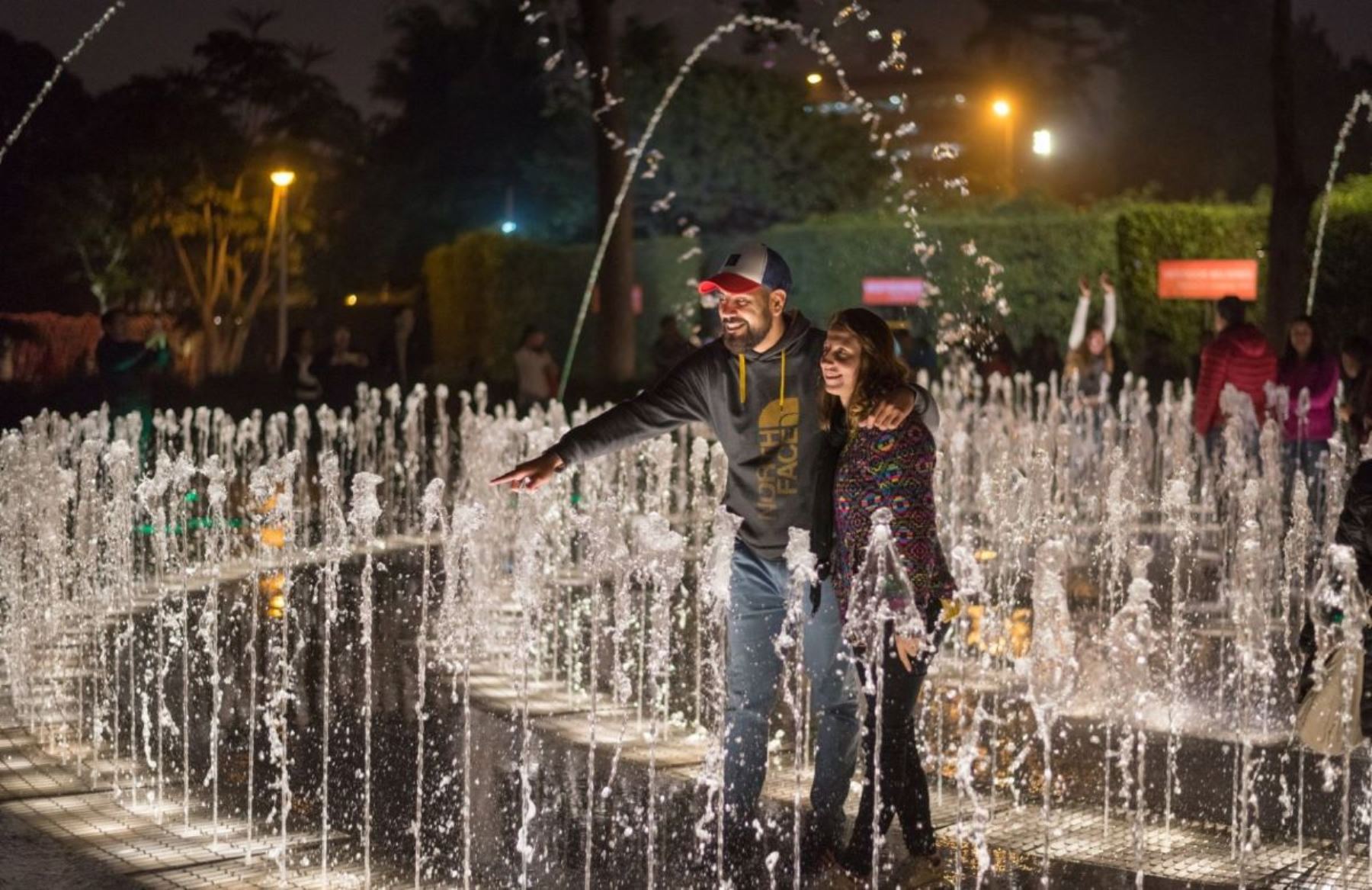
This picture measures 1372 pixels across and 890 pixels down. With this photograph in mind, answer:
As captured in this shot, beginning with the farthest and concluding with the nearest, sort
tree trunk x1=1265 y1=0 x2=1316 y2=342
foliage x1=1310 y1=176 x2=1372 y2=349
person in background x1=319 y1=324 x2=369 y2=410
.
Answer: foliage x1=1310 y1=176 x2=1372 y2=349 → tree trunk x1=1265 y1=0 x2=1316 y2=342 → person in background x1=319 y1=324 x2=369 y2=410

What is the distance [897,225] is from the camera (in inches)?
1388

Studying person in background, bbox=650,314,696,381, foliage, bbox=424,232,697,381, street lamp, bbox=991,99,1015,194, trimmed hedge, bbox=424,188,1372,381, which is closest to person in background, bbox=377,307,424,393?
person in background, bbox=650,314,696,381

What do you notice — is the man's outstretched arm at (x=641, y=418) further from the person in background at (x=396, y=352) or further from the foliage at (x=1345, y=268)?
the foliage at (x=1345, y=268)

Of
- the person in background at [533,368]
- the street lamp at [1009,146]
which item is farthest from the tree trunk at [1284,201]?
the street lamp at [1009,146]

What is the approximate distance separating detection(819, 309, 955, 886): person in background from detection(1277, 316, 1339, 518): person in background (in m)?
7.91

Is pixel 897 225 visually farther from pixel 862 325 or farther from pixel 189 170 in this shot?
pixel 862 325

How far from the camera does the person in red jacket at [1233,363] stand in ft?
41.3

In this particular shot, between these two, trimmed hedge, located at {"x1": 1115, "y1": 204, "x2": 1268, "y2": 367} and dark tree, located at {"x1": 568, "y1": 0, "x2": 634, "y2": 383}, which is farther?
trimmed hedge, located at {"x1": 1115, "y1": 204, "x2": 1268, "y2": 367}

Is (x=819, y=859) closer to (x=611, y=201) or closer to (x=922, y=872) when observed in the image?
(x=922, y=872)

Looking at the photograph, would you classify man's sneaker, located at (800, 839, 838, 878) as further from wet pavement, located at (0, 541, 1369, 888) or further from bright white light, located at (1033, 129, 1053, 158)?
bright white light, located at (1033, 129, 1053, 158)

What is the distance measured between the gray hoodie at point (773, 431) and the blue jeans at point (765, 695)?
4.7 inches

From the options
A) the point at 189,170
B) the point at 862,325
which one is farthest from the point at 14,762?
the point at 189,170

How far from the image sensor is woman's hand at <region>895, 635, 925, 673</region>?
16.7ft

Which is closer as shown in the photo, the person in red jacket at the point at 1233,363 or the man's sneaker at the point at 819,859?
the man's sneaker at the point at 819,859
